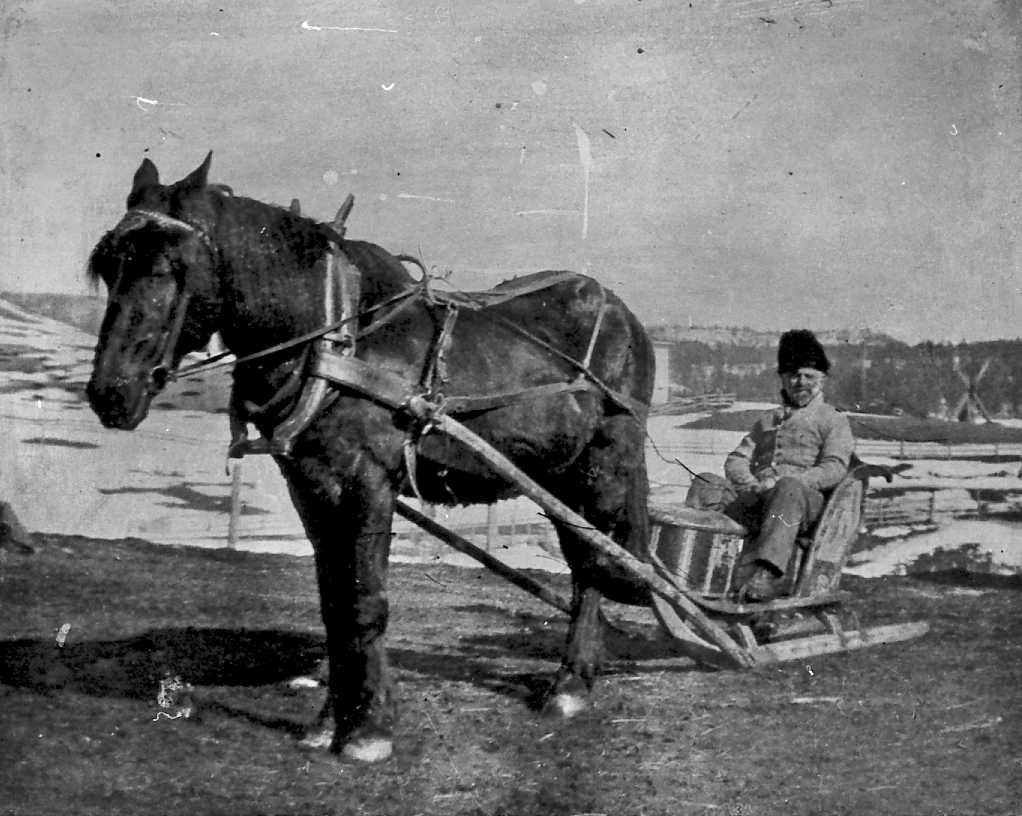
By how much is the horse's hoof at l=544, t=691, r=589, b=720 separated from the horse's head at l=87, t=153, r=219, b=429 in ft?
6.09

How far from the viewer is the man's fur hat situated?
14.4 feet

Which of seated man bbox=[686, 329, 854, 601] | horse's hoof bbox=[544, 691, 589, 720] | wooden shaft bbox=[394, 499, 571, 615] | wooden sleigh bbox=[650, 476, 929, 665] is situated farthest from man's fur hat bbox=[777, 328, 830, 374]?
horse's hoof bbox=[544, 691, 589, 720]

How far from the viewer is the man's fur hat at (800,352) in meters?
4.38

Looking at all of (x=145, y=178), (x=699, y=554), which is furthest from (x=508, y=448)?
(x=145, y=178)

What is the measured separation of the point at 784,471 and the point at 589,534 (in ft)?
4.43

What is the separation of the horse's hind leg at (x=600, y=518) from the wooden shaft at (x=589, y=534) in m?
0.11

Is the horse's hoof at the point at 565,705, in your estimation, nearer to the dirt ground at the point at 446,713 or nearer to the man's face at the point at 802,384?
the dirt ground at the point at 446,713

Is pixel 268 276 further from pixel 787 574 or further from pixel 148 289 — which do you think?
pixel 787 574

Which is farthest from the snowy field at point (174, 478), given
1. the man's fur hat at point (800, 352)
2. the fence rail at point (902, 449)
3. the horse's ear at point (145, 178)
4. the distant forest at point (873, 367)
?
the horse's ear at point (145, 178)

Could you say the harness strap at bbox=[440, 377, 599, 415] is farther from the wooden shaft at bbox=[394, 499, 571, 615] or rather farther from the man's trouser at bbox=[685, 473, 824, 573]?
the man's trouser at bbox=[685, 473, 824, 573]

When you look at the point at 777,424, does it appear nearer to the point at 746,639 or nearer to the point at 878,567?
the point at 746,639

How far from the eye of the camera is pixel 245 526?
4.75 m

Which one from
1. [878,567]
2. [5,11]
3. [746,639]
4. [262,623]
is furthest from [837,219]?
[5,11]

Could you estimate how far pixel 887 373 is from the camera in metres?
4.61
